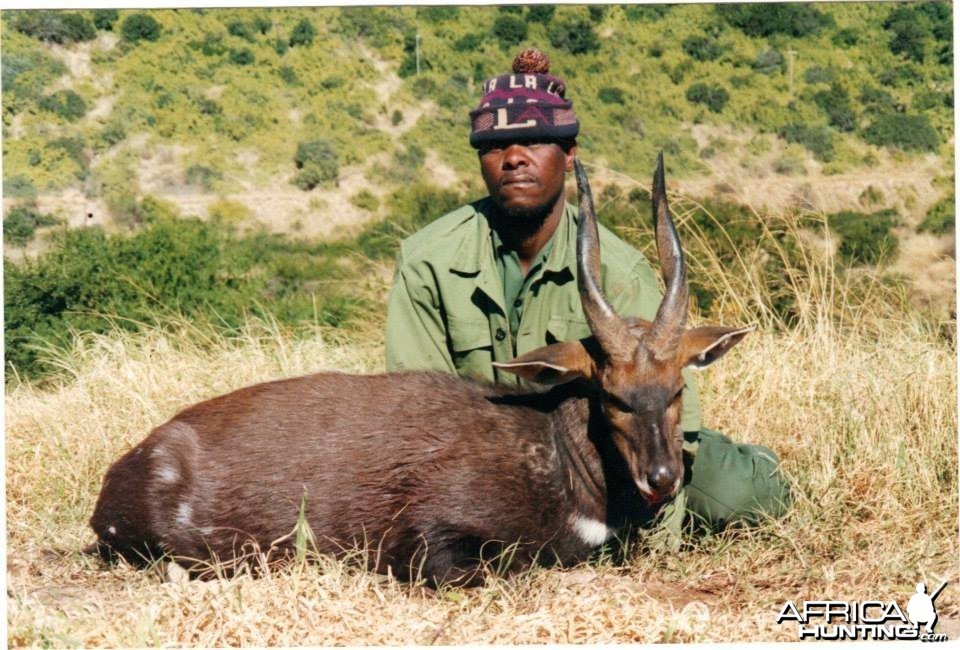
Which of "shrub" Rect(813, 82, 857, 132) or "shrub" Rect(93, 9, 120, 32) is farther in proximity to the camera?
"shrub" Rect(93, 9, 120, 32)

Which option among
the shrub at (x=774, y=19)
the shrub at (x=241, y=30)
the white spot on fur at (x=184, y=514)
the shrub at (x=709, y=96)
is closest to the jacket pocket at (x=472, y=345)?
the white spot on fur at (x=184, y=514)

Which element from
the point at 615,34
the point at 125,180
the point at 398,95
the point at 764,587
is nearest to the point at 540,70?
the point at 764,587

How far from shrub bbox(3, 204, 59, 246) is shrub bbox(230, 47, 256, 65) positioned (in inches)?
536

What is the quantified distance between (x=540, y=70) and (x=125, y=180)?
2985cm

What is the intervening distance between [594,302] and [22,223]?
23.9 m

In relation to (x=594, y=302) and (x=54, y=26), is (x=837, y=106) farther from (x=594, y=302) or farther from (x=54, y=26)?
(x=594, y=302)

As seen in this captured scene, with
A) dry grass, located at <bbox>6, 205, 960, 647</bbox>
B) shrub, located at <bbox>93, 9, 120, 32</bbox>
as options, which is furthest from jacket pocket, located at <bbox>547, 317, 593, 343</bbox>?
shrub, located at <bbox>93, 9, 120, 32</bbox>

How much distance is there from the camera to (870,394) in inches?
318

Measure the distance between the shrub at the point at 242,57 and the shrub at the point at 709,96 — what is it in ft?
49.0

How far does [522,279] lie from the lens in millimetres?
6914

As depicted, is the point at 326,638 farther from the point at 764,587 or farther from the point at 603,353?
the point at 764,587

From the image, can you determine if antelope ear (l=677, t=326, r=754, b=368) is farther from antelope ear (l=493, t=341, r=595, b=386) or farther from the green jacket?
the green jacket

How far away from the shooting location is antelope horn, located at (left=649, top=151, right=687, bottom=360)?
5.55 meters

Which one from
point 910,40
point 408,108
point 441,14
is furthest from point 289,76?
point 910,40
